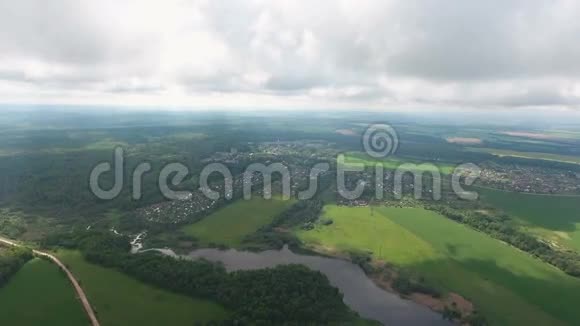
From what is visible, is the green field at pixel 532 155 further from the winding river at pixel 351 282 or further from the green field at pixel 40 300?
the green field at pixel 40 300

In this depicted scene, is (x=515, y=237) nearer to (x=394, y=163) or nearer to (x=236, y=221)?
(x=236, y=221)

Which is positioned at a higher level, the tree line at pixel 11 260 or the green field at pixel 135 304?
the tree line at pixel 11 260

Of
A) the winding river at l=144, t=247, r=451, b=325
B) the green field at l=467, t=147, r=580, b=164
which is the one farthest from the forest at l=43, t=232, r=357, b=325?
the green field at l=467, t=147, r=580, b=164

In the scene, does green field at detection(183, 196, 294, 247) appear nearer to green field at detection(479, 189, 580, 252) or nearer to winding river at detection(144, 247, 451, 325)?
winding river at detection(144, 247, 451, 325)

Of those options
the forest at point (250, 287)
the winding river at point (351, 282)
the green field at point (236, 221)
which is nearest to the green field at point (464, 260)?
the winding river at point (351, 282)

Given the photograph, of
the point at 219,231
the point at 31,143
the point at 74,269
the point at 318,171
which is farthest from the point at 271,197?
the point at 31,143

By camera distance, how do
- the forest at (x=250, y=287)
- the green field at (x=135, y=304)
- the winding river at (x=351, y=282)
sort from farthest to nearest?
the winding river at (x=351, y=282) → the green field at (x=135, y=304) → the forest at (x=250, y=287)

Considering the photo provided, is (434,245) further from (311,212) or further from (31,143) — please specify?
(31,143)
